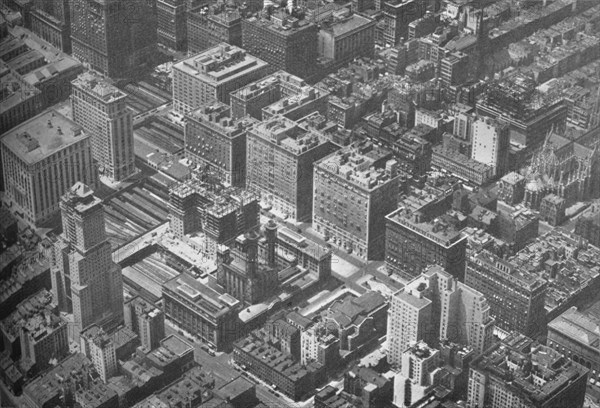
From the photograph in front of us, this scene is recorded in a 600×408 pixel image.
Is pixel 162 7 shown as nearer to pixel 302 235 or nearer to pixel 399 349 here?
pixel 302 235

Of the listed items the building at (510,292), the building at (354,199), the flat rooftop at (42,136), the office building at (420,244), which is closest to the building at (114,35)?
the flat rooftop at (42,136)

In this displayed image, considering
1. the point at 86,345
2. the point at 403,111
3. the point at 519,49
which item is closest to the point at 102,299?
the point at 86,345

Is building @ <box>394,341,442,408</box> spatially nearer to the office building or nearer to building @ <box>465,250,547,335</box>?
building @ <box>465,250,547,335</box>

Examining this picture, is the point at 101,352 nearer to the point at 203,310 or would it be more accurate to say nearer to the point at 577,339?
the point at 203,310

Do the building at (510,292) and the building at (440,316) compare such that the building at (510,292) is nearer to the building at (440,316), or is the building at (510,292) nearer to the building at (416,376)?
the building at (440,316)

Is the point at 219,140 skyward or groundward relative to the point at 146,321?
skyward

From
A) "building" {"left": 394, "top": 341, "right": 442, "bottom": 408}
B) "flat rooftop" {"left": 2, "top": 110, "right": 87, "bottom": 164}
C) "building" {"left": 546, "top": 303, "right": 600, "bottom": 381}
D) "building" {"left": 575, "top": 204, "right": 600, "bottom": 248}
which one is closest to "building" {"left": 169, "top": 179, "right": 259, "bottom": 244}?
"flat rooftop" {"left": 2, "top": 110, "right": 87, "bottom": 164}

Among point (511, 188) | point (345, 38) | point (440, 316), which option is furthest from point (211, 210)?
point (345, 38)

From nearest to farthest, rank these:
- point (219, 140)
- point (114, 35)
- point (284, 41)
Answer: point (219, 140) → point (284, 41) → point (114, 35)
